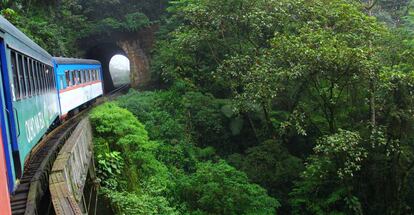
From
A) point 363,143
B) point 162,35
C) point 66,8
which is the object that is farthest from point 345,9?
point 66,8

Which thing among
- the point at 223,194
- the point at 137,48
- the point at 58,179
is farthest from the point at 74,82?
the point at 137,48

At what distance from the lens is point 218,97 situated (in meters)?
20.8

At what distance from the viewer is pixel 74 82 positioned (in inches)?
695

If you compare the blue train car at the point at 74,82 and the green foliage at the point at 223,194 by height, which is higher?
the blue train car at the point at 74,82

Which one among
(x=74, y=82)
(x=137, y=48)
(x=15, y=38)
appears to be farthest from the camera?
(x=137, y=48)

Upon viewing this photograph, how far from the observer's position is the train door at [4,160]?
265 centimetres

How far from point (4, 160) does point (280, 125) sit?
1183 centimetres

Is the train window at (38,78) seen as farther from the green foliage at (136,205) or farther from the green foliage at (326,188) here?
the green foliage at (326,188)

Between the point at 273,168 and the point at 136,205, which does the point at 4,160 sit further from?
the point at 273,168

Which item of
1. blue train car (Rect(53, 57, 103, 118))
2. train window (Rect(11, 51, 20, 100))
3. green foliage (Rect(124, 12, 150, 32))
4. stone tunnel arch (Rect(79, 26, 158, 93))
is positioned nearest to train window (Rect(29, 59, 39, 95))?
train window (Rect(11, 51, 20, 100))

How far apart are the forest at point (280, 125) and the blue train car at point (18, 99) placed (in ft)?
11.1

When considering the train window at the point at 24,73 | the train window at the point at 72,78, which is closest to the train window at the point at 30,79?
the train window at the point at 24,73

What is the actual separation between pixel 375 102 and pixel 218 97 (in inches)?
334

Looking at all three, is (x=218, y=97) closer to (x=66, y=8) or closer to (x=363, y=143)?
(x=363, y=143)
